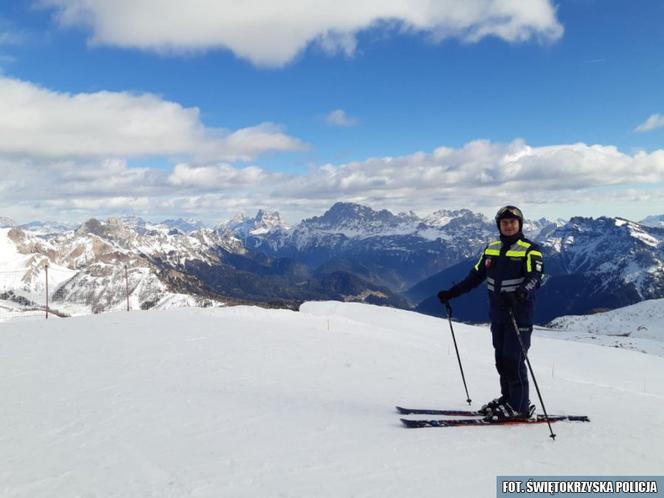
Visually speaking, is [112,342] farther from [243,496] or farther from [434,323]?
[434,323]

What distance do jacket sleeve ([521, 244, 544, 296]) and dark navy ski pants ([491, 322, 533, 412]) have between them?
0.88 meters

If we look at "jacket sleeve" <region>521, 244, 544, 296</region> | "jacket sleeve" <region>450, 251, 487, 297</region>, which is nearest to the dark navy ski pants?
"jacket sleeve" <region>521, 244, 544, 296</region>

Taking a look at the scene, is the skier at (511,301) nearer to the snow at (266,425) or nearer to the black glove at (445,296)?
the snow at (266,425)

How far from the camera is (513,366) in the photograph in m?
9.12

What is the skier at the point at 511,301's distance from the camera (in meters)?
8.87

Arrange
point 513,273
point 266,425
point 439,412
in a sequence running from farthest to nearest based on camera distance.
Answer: point 439,412 → point 513,273 → point 266,425

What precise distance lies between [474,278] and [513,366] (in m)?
1.98

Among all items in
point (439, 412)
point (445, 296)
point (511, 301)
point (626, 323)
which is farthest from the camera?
point (626, 323)

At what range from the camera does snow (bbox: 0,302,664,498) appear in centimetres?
644

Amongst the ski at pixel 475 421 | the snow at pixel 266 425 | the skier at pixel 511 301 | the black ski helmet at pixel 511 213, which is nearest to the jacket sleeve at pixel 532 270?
the skier at pixel 511 301

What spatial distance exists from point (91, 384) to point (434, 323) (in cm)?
2640

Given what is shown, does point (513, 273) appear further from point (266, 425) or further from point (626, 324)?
A: point (626, 324)

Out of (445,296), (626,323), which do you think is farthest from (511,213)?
(626,323)

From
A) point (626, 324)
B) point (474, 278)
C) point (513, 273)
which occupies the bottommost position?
point (626, 324)
